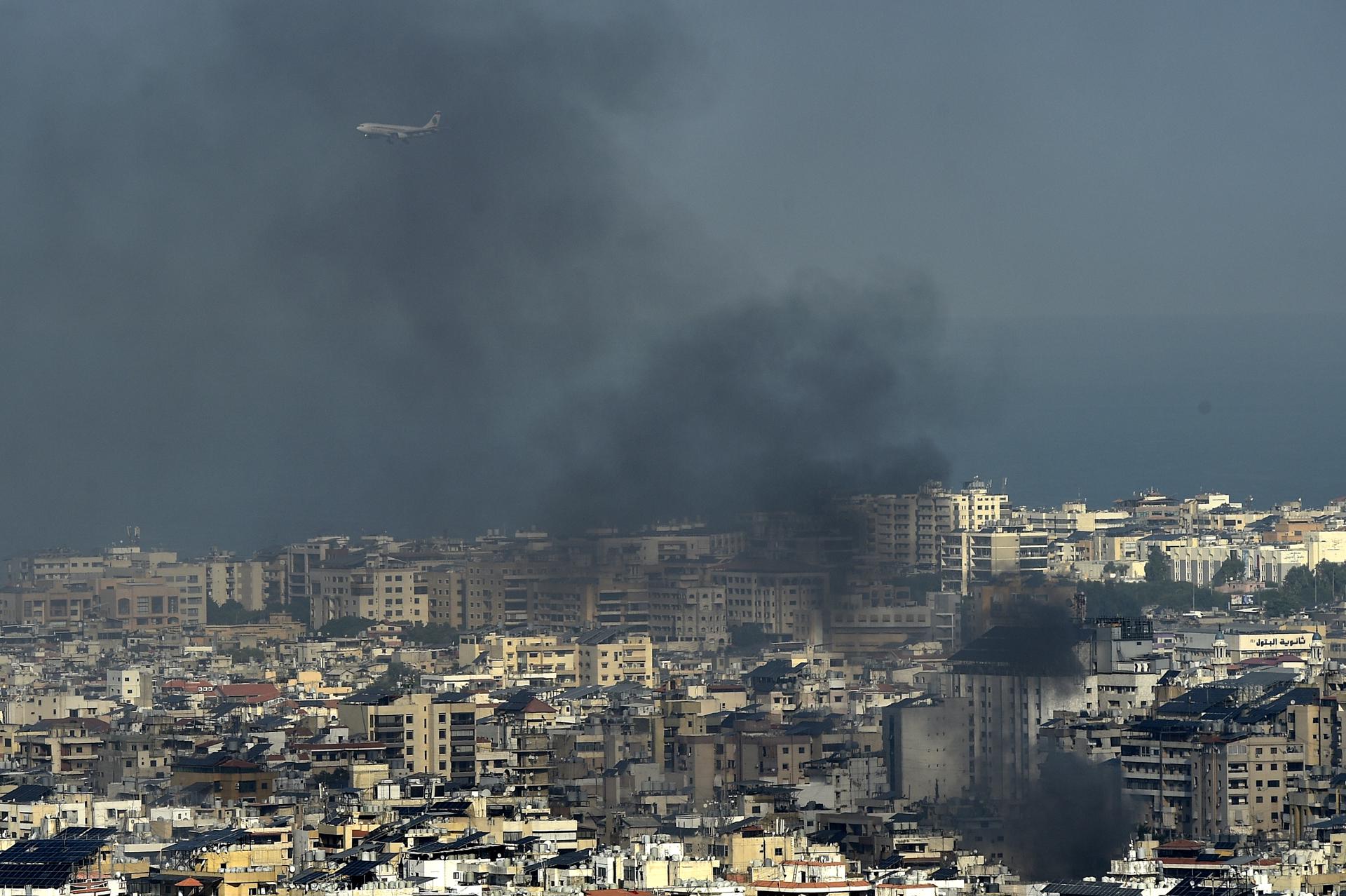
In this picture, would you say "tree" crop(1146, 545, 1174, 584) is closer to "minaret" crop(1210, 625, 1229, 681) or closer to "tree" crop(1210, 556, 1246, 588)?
"tree" crop(1210, 556, 1246, 588)

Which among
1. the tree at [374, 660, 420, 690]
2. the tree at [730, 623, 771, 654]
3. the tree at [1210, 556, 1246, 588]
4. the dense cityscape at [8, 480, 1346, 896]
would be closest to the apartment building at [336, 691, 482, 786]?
the dense cityscape at [8, 480, 1346, 896]

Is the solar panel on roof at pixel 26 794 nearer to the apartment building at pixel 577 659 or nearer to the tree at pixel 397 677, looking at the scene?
the tree at pixel 397 677

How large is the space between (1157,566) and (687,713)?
37677mm

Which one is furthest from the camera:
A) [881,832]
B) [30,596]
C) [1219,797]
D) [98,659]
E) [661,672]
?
[30,596]

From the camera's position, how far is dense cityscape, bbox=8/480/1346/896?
34.2 metres

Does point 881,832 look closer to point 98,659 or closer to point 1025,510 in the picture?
point 98,659

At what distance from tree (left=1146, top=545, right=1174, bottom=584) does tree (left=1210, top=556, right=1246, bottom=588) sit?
3.09ft

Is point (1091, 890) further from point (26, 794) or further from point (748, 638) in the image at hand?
point (748, 638)

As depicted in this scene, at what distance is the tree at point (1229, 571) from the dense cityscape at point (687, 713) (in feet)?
0.49

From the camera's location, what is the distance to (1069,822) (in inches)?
1539

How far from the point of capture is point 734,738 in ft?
162

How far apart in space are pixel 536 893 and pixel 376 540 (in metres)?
52.9

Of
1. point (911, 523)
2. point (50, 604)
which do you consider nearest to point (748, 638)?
point (911, 523)

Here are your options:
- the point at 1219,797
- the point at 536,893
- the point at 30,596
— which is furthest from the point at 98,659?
the point at 536,893
